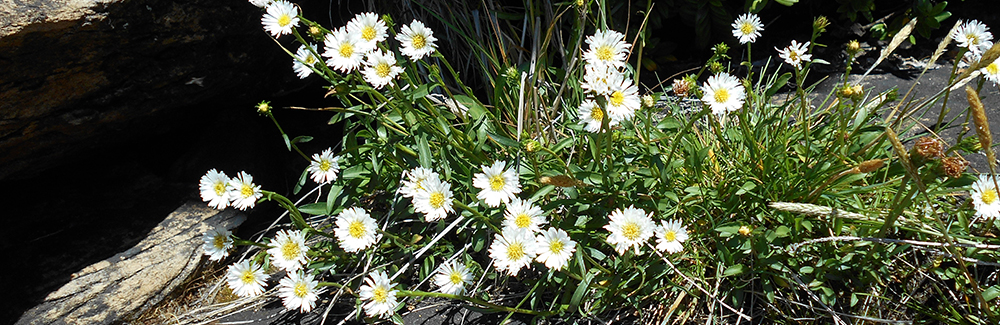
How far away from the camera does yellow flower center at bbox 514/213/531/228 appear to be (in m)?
1.44

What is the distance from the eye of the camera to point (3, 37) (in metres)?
1.68

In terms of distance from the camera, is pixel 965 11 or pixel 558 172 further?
pixel 965 11

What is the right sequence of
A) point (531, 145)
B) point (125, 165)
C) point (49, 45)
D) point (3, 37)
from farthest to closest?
A: point (125, 165)
point (49, 45)
point (3, 37)
point (531, 145)

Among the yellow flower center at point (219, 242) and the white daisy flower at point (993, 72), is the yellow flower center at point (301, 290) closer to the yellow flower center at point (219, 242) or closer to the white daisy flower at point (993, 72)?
the yellow flower center at point (219, 242)

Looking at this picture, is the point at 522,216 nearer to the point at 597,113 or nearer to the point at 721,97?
the point at 597,113

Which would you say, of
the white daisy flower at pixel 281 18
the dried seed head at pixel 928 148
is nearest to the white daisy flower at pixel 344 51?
the white daisy flower at pixel 281 18

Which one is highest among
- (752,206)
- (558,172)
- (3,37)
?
(3,37)

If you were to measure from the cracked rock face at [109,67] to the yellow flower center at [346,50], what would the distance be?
77 centimetres

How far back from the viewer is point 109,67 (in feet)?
6.41

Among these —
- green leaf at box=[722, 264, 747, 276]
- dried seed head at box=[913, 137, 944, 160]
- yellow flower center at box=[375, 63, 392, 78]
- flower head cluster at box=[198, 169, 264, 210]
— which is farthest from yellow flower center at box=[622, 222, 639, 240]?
flower head cluster at box=[198, 169, 264, 210]

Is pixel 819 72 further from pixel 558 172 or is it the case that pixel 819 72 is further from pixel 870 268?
pixel 558 172

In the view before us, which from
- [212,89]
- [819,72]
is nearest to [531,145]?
[212,89]

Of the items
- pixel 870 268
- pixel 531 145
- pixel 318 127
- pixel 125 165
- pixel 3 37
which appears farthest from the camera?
pixel 318 127

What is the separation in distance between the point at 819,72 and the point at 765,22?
1.03ft
